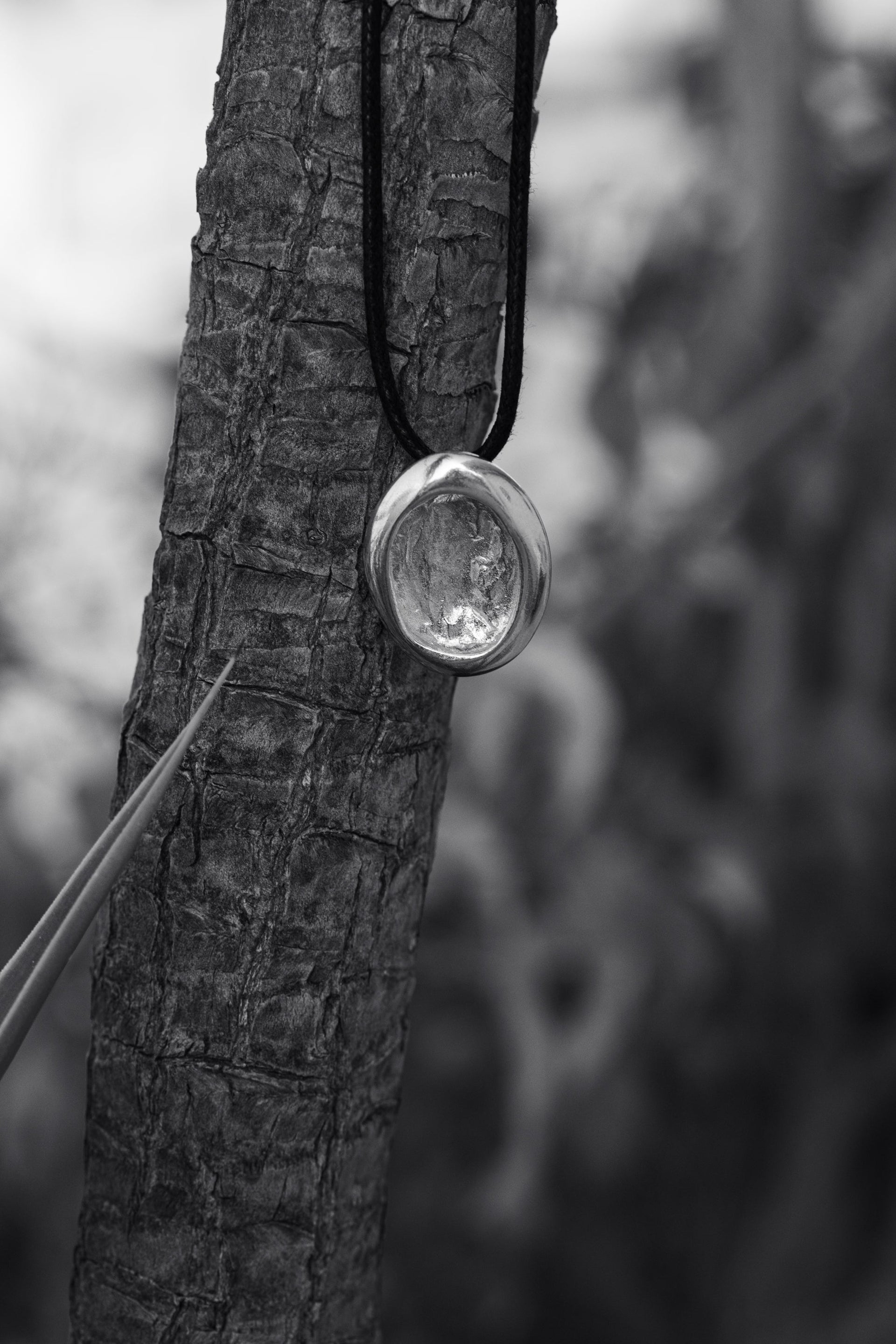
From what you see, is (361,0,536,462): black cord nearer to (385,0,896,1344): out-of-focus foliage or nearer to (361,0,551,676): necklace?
(361,0,551,676): necklace

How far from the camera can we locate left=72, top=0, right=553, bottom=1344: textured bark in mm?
536

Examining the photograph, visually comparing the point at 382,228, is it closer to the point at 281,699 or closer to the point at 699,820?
the point at 281,699

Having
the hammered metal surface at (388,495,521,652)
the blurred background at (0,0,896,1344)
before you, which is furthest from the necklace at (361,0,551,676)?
the blurred background at (0,0,896,1344)

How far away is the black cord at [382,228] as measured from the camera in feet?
1.69

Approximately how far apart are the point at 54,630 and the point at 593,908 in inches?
32.8

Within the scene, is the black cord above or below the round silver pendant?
above

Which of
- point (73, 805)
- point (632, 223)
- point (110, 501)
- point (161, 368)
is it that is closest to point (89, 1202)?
point (73, 805)

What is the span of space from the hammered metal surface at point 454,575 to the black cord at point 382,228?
3 cm

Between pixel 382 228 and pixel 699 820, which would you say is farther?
pixel 699 820

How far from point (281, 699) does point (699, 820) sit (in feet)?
4.75

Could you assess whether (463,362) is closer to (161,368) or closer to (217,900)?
(217,900)

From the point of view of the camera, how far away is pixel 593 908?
175 centimetres

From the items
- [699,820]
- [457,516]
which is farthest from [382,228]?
[699,820]

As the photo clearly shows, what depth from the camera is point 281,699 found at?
0.55 metres
